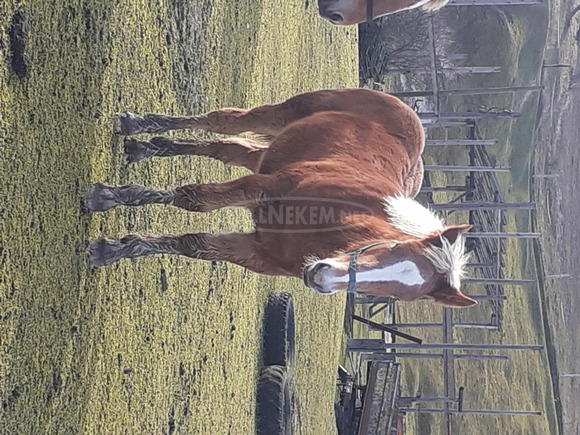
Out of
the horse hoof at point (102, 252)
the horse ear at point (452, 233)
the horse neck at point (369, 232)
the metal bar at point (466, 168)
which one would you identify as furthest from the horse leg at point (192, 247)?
the metal bar at point (466, 168)

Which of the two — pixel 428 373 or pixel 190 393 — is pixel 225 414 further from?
pixel 428 373

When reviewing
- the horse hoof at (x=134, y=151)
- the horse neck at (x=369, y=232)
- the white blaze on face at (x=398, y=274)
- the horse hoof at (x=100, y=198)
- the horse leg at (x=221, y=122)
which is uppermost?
the horse leg at (x=221, y=122)

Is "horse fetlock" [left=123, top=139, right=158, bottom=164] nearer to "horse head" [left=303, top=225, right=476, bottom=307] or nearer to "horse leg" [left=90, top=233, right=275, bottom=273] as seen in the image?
"horse leg" [left=90, top=233, right=275, bottom=273]

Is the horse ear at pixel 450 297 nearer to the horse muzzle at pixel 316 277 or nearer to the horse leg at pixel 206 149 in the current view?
the horse muzzle at pixel 316 277

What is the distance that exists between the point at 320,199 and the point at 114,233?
1.26 m

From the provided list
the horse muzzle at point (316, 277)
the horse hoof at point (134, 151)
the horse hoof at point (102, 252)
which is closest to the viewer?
the horse muzzle at point (316, 277)

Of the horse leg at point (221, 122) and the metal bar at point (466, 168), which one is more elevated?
the metal bar at point (466, 168)

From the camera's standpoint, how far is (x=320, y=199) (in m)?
2.80

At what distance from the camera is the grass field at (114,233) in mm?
2541

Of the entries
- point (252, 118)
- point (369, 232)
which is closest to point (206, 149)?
point (252, 118)

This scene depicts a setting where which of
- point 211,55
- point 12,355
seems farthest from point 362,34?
point 12,355

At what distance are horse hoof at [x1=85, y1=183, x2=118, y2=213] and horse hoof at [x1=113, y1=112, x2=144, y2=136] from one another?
16.7 inches

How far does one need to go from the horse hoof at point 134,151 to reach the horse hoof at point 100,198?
429 millimetres

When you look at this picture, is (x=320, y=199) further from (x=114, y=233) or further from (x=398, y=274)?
(x=114, y=233)
